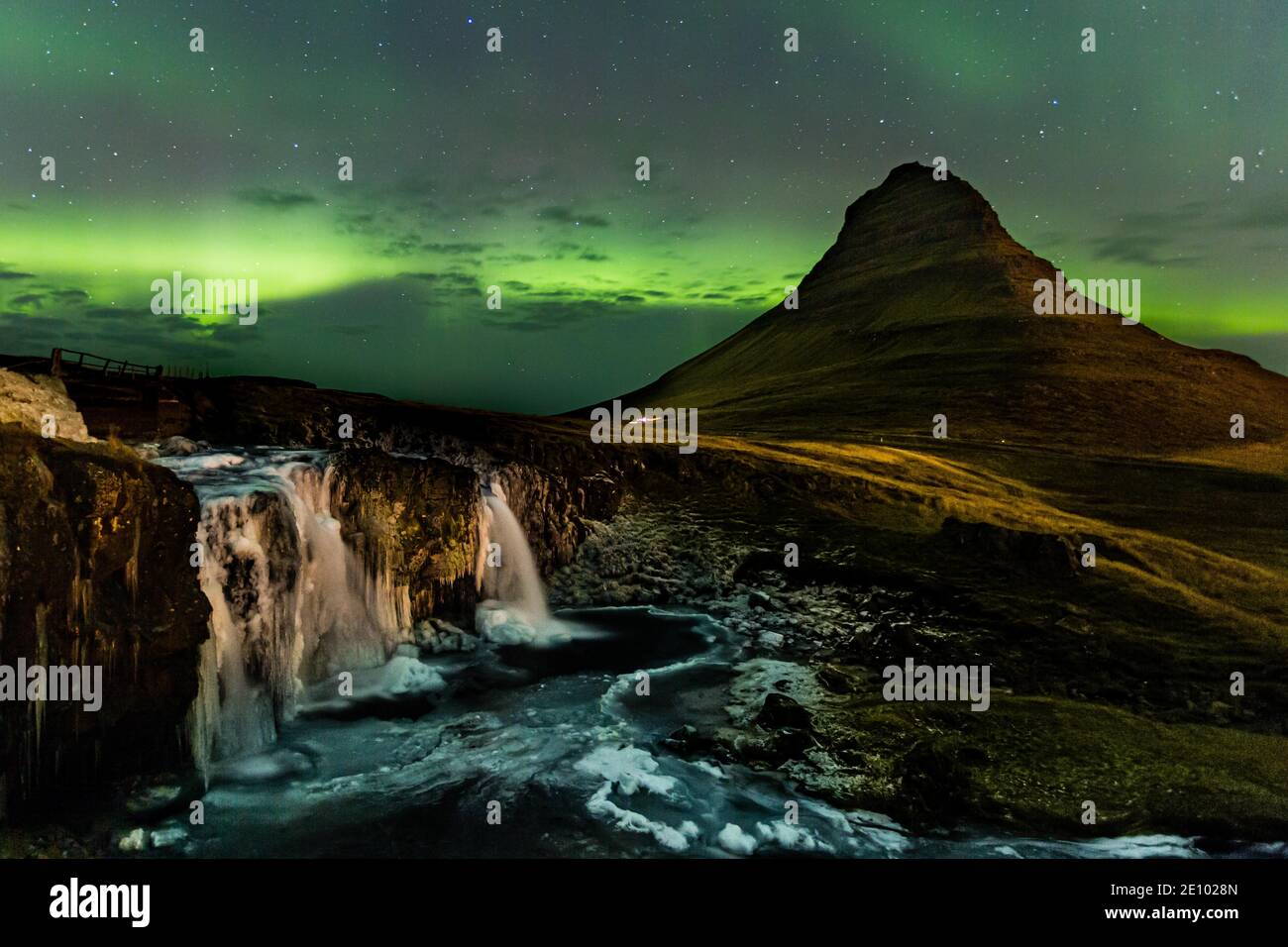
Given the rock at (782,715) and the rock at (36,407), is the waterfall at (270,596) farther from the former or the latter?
the rock at (782,715)

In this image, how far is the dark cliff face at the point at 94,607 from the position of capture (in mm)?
13703

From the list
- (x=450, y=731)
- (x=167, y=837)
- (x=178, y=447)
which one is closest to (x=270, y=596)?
(x=450, y=731)

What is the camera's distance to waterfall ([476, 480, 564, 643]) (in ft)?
92.7

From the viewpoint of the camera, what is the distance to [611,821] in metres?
14.9

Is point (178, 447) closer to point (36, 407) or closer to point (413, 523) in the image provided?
point (36, 407)

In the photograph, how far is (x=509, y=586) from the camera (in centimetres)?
3188

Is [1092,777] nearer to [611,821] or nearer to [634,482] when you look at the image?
[611,821]

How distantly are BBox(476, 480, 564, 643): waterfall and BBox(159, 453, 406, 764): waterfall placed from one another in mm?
4212

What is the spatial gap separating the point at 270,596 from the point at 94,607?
5.71 meters

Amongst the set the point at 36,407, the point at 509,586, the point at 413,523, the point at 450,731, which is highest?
the point at 36,407

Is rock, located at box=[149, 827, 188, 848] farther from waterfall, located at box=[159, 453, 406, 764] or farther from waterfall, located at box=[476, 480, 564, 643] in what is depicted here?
waterfall, located at box=[476, 480, 564, 643]

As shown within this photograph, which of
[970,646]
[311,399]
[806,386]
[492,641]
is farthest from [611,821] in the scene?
[806,386]

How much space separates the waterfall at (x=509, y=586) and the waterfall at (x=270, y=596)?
4212 mm

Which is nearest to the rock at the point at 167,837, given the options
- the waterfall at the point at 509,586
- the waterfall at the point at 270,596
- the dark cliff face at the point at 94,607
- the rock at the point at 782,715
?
the dark cliff face at the point at 94,607
